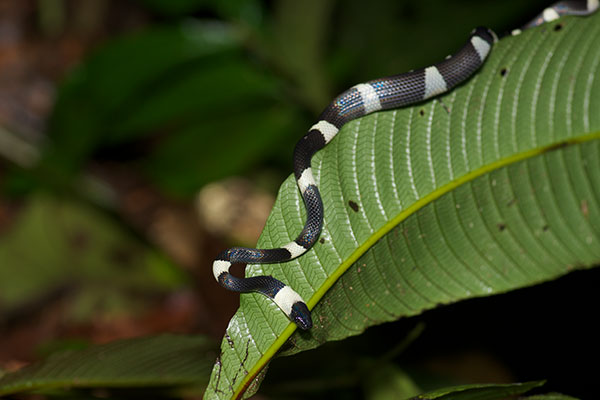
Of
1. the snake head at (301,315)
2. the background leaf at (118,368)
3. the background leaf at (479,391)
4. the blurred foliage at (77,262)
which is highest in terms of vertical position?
the blurred foliage at (77,262)

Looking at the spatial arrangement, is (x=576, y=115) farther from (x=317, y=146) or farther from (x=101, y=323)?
(x=101, y=323)

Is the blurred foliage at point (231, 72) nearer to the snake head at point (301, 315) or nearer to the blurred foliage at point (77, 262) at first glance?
the blurred foliage at point (77, 262)

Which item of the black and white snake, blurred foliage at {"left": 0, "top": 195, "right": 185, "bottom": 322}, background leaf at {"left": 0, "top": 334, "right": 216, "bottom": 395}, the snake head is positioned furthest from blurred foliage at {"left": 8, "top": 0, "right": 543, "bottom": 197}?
the snake head

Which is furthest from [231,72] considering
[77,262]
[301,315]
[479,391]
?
[479,391]

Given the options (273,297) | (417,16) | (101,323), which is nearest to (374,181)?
(273,297)

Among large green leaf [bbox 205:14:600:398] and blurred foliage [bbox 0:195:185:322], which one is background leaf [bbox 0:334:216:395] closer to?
large green leaf [bbox 205:14:600:398]

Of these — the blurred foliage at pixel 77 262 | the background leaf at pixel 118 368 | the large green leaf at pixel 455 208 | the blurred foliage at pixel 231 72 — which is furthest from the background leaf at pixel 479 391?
the blurred foliage at pixel 77 262
